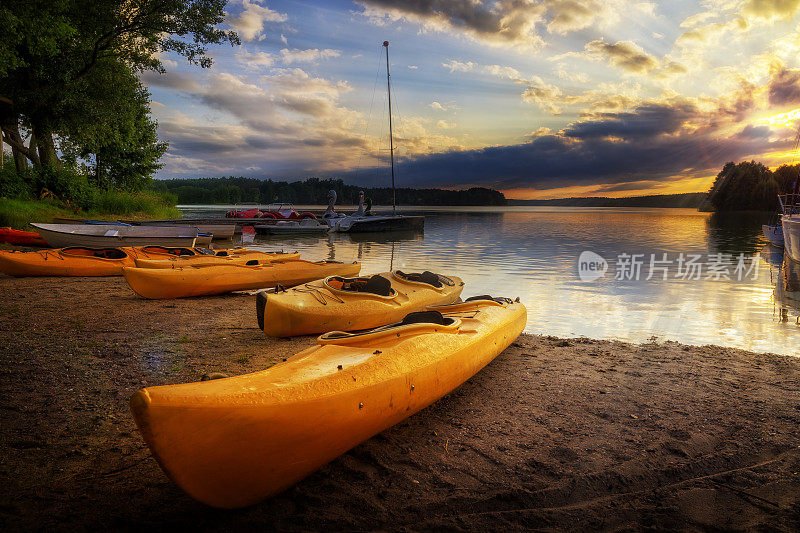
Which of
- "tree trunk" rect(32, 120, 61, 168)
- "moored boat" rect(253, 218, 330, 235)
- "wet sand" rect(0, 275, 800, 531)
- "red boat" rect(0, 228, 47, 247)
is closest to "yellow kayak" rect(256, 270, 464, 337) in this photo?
"wet sand" rect(0, 275, 800, 531)

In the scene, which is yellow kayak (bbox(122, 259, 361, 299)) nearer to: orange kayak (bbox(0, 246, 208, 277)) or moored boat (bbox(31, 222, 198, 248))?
orange kayak (bbox(0, 246, 208, 277))

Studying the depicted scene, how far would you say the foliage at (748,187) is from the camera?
6894cm

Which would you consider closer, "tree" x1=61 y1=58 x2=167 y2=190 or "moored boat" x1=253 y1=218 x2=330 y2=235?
"tree" x1=61 y1=58 x2=167 y2=190

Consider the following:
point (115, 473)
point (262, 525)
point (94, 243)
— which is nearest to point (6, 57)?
point (94, 243)

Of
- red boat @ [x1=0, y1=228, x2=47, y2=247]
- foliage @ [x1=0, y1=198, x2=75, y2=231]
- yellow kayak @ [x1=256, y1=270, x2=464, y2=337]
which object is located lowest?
yellow kayak @ [x1=256, y1=270, x2=464, y2=337]

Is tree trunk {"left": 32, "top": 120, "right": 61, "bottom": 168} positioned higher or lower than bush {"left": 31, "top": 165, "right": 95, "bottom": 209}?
higher

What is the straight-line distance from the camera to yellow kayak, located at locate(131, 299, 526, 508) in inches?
79.0

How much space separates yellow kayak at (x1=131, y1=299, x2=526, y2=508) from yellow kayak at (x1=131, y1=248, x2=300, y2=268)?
6.02 m

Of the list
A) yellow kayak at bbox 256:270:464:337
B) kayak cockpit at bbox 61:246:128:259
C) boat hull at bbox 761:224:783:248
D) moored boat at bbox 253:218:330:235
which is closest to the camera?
yellow kayak at bbox 256:270:464:337

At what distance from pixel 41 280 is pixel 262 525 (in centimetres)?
976

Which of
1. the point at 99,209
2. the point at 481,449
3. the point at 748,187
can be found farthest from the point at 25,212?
the point at 748,187

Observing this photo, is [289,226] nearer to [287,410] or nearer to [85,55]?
[85,55]

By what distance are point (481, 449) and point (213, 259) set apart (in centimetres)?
720

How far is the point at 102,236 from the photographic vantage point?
1279cm
